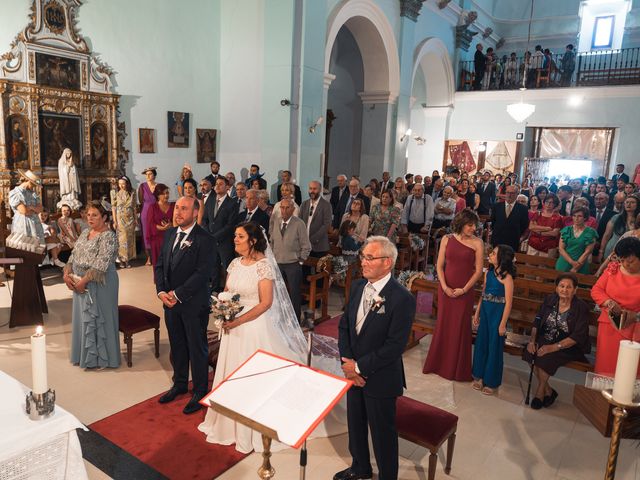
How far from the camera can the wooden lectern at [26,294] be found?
655cm

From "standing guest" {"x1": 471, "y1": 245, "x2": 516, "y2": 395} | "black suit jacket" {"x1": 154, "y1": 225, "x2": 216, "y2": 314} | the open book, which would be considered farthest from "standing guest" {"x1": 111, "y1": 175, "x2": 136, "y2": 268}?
the open book

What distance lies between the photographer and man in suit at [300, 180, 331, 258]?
7.44 meters

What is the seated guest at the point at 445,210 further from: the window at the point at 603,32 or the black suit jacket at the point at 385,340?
the window at the point at 603,32

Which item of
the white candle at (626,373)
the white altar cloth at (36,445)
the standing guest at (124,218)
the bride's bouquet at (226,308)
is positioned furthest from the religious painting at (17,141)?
the white candle at (626,373)

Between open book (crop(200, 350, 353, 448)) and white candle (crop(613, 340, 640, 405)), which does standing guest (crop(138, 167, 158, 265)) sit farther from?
white candle (crop(613, 340, 640, 405))

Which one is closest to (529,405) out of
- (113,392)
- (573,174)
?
(113,392)

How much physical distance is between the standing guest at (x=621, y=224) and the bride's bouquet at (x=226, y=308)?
17.1 feet

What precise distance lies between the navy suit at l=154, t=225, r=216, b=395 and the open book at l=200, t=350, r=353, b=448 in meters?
1.93

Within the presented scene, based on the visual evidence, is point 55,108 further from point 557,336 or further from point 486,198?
point 486,198

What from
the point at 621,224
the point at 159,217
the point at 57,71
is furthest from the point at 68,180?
the point at 621,224

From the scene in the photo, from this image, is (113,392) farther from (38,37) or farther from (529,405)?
(38,37)

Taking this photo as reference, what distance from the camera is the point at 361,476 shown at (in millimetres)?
3666

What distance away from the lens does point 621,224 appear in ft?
22.8

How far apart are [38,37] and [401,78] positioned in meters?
10.1
